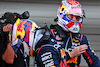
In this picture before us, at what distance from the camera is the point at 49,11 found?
444 cm

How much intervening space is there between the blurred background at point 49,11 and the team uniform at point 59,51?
1375mm

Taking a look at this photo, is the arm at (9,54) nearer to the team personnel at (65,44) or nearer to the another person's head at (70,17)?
the team personnel at (65,44)

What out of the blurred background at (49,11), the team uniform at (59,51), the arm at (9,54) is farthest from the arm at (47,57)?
the blurred background at (49,11)

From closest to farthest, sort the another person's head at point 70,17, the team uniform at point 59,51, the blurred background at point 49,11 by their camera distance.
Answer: the team uniform at point 59,51 < the another person's head at point 70,17 < the blurred background at point 49,11

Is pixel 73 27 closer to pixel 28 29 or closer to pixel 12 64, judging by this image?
pixel 28 29

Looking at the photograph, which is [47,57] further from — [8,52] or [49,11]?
Result: [49,11]

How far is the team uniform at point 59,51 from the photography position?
2.68 metres

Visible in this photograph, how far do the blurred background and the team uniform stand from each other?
4.51ft

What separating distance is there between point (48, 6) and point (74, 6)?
58.4 inches

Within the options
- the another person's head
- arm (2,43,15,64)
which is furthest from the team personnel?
arm (2,43,15,64)

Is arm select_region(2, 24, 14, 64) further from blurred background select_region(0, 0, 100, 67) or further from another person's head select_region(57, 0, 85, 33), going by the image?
blurred background select_region(0, 0, 100, 67)

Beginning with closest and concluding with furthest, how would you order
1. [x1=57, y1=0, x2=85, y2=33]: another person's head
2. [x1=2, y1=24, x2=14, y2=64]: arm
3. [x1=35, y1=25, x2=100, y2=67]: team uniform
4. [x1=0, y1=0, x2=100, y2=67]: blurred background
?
1. [x1=2, y1=24, x2=14, y2=64]: arm
2. [x1=35, y1=25, x2=100, y2=67]: team uniform
3. [x1=57, y1=0, x2=85, y2=33]: another person's head
4. [x1=0, y1=0, x2=100, y2=67]: blurred background

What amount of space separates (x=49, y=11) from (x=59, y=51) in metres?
1.77

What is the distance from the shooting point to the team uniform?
2.68 metres
